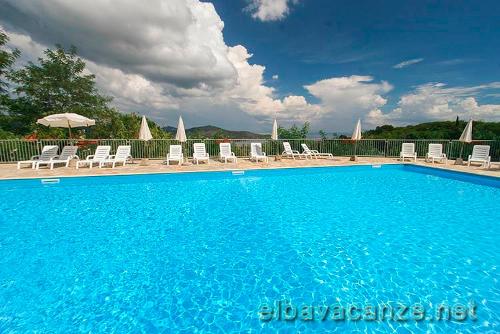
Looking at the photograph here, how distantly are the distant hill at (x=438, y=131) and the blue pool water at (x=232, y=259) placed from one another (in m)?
14.7

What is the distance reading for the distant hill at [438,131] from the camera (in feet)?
59.8

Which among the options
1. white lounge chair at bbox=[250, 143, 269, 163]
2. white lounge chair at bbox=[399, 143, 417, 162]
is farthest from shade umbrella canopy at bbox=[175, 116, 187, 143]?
white lounge chair at bbox=[399, 143, 417, 162]

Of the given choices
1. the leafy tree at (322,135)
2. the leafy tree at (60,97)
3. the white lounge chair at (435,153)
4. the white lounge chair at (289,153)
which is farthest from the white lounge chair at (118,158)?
the white lounge chair at (435,153)

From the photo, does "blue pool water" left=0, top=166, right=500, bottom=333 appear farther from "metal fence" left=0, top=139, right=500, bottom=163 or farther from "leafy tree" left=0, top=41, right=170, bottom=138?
"leafy tree" left=0, top=41, right=170, bottom=138

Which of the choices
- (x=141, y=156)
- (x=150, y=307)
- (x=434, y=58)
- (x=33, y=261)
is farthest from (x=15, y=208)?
(x=434, y=58)

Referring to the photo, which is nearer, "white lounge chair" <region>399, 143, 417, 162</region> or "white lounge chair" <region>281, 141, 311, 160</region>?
"white lounge chair" <region>399, 143, 417, 162</region>

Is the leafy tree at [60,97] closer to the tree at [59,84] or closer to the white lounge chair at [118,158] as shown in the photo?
the tree at [59,84]

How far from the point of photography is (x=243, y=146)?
14836mm

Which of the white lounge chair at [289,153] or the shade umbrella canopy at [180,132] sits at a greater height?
the shade umbrella canopy at [180,132]

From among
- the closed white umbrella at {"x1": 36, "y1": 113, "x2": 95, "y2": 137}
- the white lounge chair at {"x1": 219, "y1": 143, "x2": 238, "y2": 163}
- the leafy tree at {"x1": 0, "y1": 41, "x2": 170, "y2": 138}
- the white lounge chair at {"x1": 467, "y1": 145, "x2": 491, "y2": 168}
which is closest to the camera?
the closed white umbrella at {"x1": 36, "y1": 113, "x2": 95, "y2": 137}

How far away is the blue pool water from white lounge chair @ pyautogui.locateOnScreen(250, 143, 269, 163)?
5718mm

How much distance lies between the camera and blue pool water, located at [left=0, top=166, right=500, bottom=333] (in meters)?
2.50

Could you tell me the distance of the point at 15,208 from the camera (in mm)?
5875

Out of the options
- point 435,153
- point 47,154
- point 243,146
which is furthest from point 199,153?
point 435,153
